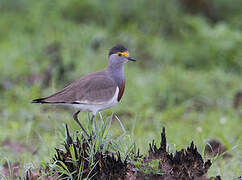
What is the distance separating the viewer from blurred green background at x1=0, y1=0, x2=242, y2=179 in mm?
5766

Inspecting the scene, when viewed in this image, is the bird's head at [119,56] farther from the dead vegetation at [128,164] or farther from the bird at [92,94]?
the dead vegetation at [128,164]

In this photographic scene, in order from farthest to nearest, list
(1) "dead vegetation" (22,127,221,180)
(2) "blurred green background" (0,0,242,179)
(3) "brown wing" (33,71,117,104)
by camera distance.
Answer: (2) "blurred green background" (0,0,242,179) < (3) "brown wing" (33,71,117,104) < (1) "dead vegetation" (22,127,221,180)

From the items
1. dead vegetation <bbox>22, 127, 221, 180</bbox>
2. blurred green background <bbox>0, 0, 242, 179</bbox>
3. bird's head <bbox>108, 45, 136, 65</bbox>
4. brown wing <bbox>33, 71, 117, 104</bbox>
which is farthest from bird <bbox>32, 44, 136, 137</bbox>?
dead vegetation <bbox>22, 127, 221, 180</bbox>

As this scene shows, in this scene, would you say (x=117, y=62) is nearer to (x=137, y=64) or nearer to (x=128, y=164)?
(x=128, y=164)

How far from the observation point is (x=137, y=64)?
27.0 feet

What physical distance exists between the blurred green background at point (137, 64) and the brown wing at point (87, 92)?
1.60ft

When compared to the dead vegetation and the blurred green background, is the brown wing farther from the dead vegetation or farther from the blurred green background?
the dead vegetation

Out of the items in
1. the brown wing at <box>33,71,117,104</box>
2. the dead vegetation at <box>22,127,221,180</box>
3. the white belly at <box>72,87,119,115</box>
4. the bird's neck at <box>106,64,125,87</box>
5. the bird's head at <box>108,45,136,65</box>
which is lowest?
the dead vegetation at <box>22,127,221,180</box>

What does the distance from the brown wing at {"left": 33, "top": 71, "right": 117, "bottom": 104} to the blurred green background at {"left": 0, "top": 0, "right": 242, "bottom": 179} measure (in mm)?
487

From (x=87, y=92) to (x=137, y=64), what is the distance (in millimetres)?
4024

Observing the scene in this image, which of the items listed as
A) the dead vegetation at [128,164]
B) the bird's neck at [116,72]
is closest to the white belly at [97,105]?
the bird's neck at [116,72]

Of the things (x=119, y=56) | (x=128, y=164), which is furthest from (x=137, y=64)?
(x=128, y=164)

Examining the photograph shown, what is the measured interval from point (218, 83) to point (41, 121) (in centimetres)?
297

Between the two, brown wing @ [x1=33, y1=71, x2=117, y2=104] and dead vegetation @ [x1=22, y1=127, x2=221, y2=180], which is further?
brown wing @ [x1=33, y1=71, x2=117, y2=104]
